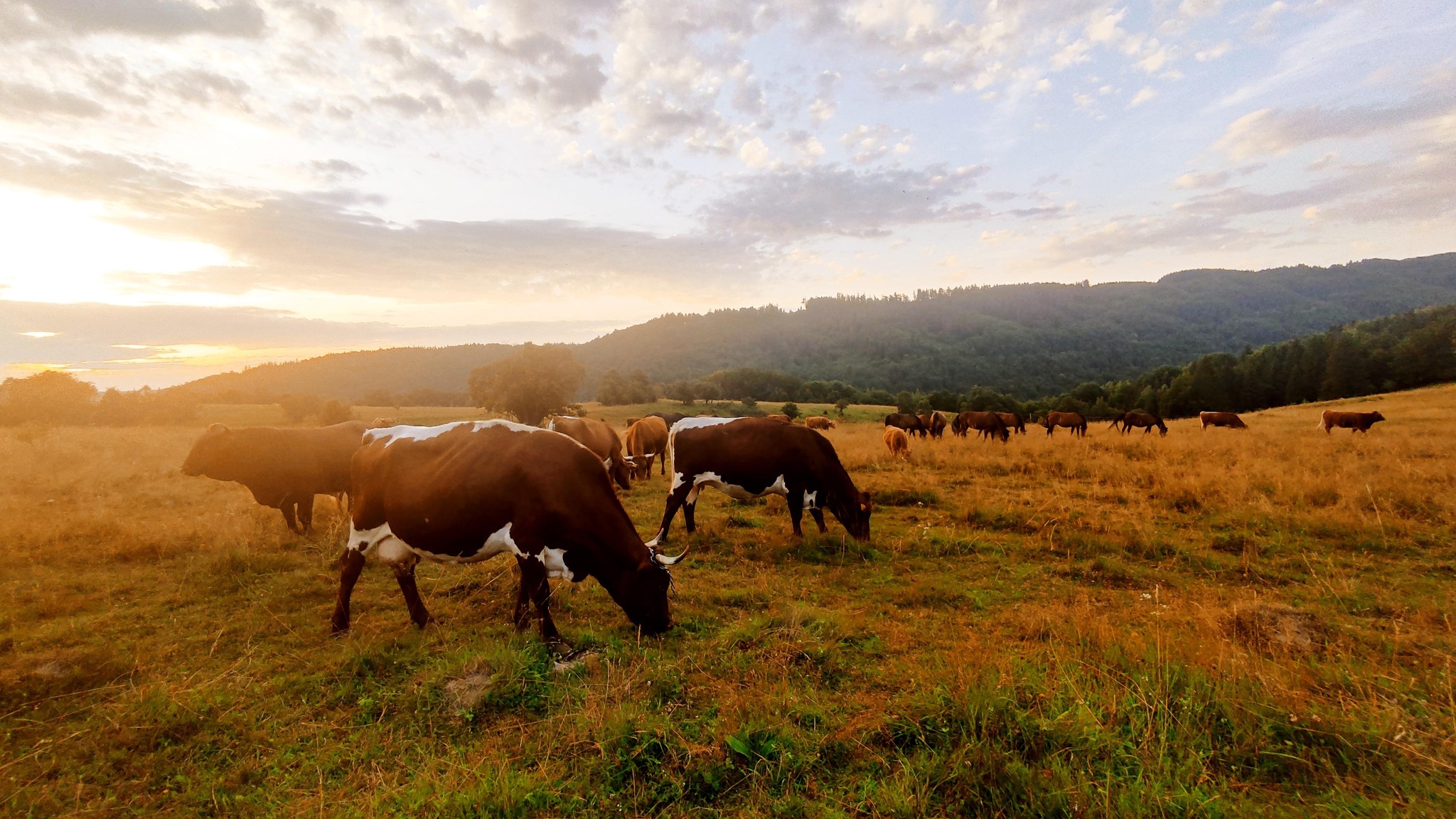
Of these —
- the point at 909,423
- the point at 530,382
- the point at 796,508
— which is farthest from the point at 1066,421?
the point at 530,382

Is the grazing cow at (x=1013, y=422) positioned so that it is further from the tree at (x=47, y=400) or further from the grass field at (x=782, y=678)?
the tree at (x=47, y=400)

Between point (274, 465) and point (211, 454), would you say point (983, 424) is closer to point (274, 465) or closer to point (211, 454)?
point (274, 465)

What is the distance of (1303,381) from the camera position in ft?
210

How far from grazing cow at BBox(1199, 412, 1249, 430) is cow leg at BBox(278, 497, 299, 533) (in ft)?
131

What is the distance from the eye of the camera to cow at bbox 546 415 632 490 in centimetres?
1638

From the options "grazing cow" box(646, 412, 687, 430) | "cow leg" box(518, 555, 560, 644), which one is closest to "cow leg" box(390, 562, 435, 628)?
"cow leg" box(518, 555, 560, 644)

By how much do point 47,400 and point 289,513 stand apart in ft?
126

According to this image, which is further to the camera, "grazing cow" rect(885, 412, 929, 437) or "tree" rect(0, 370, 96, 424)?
"grazing cow" rect(885, 412, 929, 437)

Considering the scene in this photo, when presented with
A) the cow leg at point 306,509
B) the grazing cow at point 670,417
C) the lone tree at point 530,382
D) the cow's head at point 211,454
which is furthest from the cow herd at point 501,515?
the lone tree at point 530,382

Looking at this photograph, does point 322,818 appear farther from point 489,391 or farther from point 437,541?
point 489,391

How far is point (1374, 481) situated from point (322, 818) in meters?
18.8

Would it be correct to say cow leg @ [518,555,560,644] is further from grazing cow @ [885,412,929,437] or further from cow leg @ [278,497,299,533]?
grazing cow @ [885,412,929,437]

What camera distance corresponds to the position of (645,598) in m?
5.99

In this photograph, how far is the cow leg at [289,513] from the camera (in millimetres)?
10531
